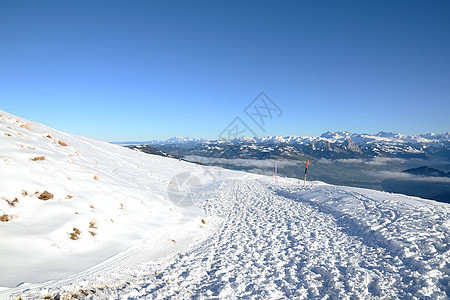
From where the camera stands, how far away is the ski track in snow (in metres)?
4.78

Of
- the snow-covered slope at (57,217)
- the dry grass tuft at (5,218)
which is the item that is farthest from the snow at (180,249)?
the dry grass tuft at (5,218)

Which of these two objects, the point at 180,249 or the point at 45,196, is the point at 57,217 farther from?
the point at 180,249

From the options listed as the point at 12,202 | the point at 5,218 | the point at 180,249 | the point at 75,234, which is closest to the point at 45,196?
the point at 12,202

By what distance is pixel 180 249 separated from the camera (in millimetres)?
7164

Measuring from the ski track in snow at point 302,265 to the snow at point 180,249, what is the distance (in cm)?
3

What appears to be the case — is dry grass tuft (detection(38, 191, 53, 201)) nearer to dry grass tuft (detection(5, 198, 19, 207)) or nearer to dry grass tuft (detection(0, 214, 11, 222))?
dry grass tuft (detection(5, 198, 19, 207))

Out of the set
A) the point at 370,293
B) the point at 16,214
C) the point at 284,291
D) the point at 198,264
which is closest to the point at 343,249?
the point at 370,293

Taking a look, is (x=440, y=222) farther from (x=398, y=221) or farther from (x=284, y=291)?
(x=284, y=291)

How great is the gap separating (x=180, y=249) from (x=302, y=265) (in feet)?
13.9

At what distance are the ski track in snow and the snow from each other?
0.03 metres

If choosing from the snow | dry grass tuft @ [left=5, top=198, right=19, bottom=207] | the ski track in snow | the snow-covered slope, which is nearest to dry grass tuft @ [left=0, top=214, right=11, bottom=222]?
the snow-covered slope

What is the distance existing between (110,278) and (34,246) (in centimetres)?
221

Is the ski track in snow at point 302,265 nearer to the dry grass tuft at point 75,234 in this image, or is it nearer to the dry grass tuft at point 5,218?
the dry grass tuft at point 75,234

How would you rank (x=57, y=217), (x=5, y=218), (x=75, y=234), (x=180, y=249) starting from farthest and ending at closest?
(x=180, y=249) → (x=57, y=217) → (x=75, y=234) → (x=5, y=218)
